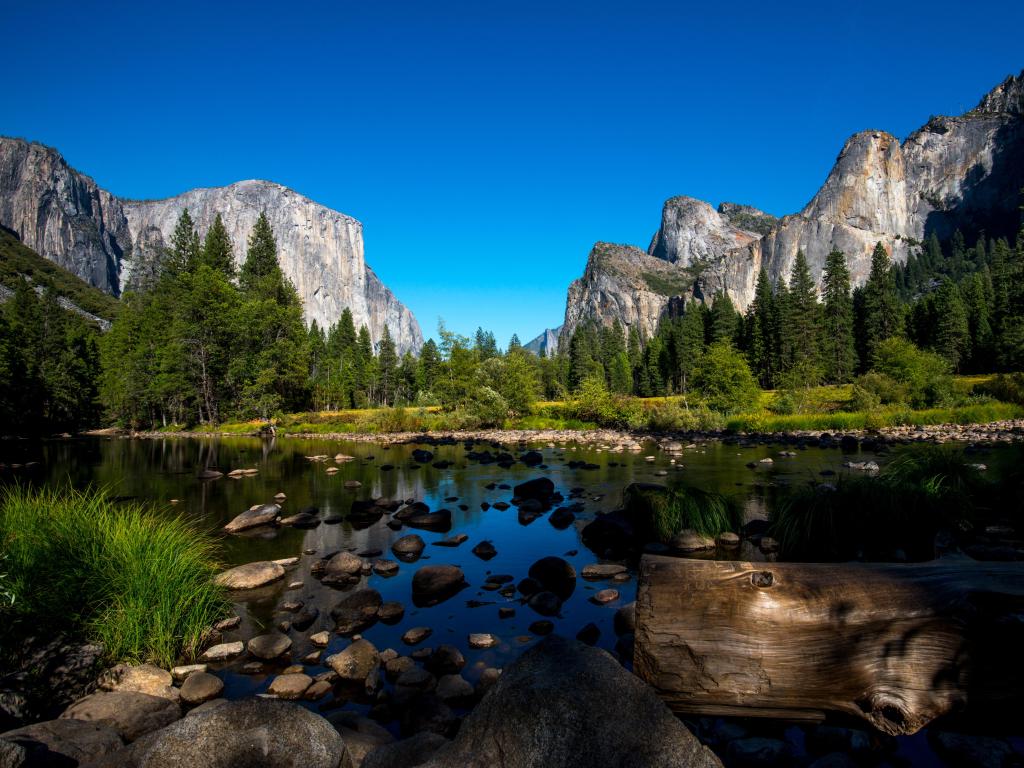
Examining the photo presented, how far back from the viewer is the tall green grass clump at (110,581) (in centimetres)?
597

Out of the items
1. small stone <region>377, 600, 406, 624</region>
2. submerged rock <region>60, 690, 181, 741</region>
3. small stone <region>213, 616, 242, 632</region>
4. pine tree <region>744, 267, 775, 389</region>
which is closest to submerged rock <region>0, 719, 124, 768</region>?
submerged rock <region>60, 690, 181, 741</region>

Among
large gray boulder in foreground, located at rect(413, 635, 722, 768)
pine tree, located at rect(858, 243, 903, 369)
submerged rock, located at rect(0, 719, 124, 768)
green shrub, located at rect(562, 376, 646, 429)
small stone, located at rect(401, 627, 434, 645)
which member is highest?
pine tree, located at rect(858, 243, 903, 369)

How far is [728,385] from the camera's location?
1587 inches

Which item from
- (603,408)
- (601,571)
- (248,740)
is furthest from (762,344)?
(248,740)

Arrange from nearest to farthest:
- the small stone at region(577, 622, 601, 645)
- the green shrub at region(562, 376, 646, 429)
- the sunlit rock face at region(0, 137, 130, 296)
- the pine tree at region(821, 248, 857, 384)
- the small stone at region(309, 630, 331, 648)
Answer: the small stone at region(577, 622, 601, 645) → the small stone at region(309, 630, 331, 648) → the green shrub at region(562, 376, 646, 429) → the pine tree at region(821, 248, 857, 384) → the sunlit rock face at region(0, 137, 130, 296)

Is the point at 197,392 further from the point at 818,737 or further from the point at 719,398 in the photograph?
the point at 818,737

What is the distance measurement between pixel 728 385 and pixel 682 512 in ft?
104

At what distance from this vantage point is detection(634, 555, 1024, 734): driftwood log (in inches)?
108

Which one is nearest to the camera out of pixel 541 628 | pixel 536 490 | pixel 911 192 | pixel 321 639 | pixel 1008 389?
pixel 321 639

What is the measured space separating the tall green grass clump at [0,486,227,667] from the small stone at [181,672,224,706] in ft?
2.27

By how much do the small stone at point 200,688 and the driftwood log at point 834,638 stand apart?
4843mm

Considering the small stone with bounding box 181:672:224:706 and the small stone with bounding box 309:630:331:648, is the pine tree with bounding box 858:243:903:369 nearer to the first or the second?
the small stone with bounding box 309:630:331:648

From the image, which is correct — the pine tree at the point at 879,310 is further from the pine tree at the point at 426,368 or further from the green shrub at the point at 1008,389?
the pine tree at the point at 426,368

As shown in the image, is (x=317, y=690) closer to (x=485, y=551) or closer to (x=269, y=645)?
(x=269, y=645)
